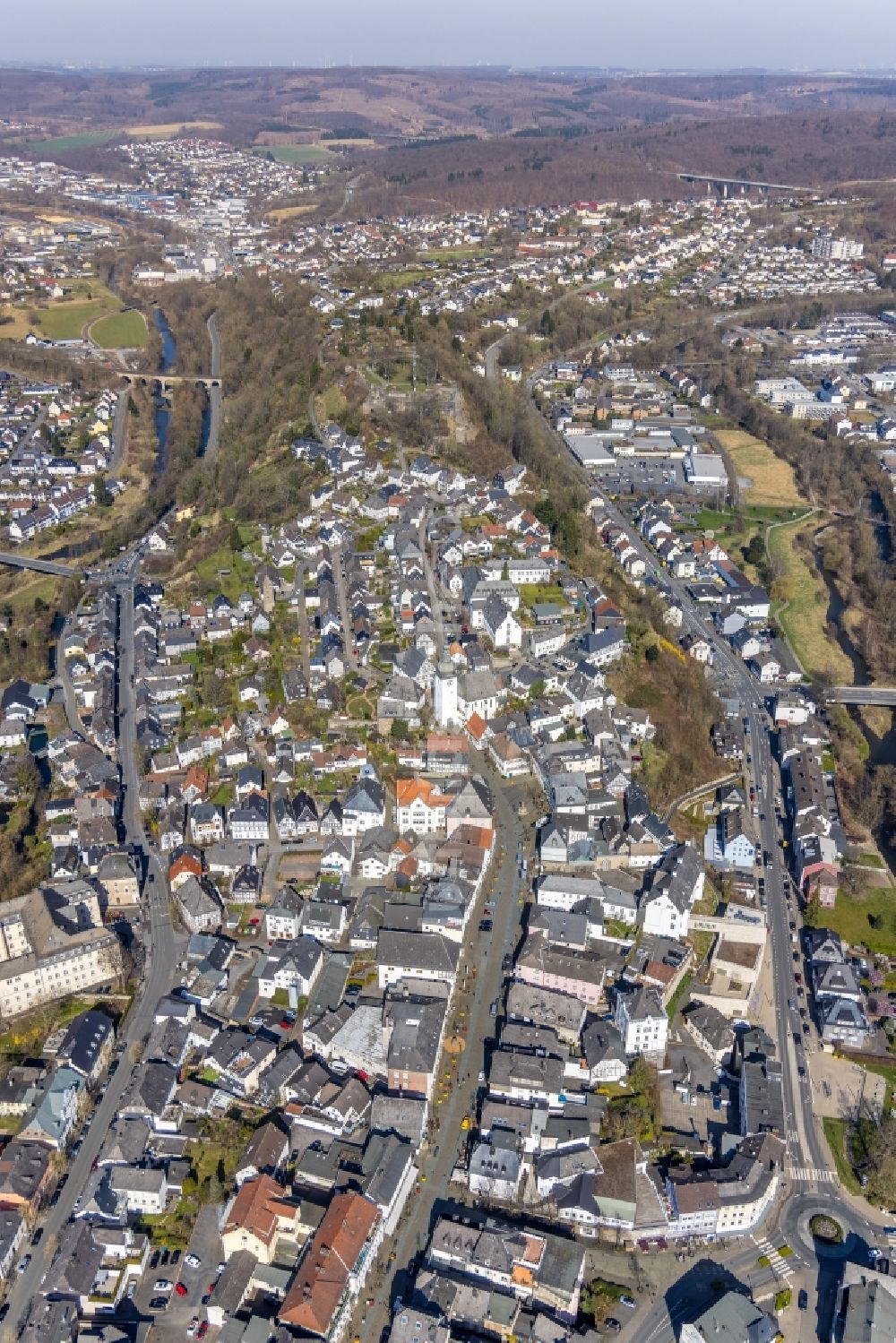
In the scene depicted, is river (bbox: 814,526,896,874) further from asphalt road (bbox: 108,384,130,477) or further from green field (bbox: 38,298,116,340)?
green field (bbox: 38,298,116,340)

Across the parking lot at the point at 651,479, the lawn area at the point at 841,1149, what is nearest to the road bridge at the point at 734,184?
the parking lot at the point at 651,479

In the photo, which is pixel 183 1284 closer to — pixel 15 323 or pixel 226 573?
pixel 226 573

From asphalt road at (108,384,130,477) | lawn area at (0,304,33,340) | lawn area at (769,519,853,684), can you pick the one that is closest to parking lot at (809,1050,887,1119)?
lawn area at (769,519,853,684)

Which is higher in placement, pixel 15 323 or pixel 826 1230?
pixel 15 323

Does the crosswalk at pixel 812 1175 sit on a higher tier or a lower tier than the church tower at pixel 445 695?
lower

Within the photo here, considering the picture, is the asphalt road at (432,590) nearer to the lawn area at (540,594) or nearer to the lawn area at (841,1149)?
the lawn area at (540,594)

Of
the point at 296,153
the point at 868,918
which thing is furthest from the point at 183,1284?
the point at 296,153
